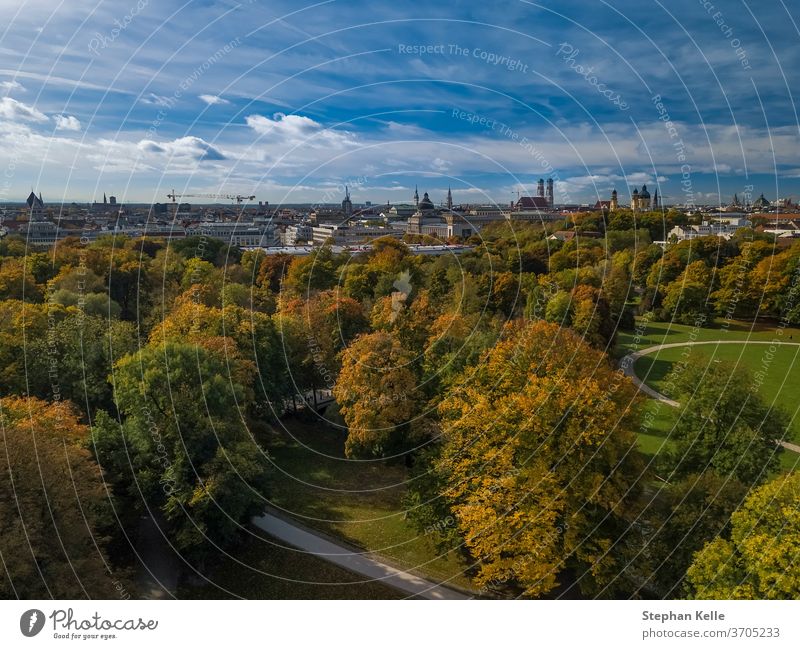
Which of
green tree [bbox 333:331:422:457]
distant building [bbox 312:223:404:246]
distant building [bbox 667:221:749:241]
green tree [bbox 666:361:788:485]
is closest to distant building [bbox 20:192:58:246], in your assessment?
Result: distant building [bbox 312:223:404:246]

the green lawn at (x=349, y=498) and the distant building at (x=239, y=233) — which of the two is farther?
the distant building at (x=239, y=233)

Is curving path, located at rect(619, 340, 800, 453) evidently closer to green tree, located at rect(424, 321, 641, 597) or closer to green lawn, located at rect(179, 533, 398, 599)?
green tree, located at rect(424, 321, 641, 597)

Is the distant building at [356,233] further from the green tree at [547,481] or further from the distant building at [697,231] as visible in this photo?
the green tree at [547,481]

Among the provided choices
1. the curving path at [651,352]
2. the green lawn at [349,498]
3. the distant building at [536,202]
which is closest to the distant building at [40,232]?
the green lawn at [349,498]

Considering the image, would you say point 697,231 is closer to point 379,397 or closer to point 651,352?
point 651,352

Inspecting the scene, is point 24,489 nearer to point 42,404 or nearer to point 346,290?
point 42,404
